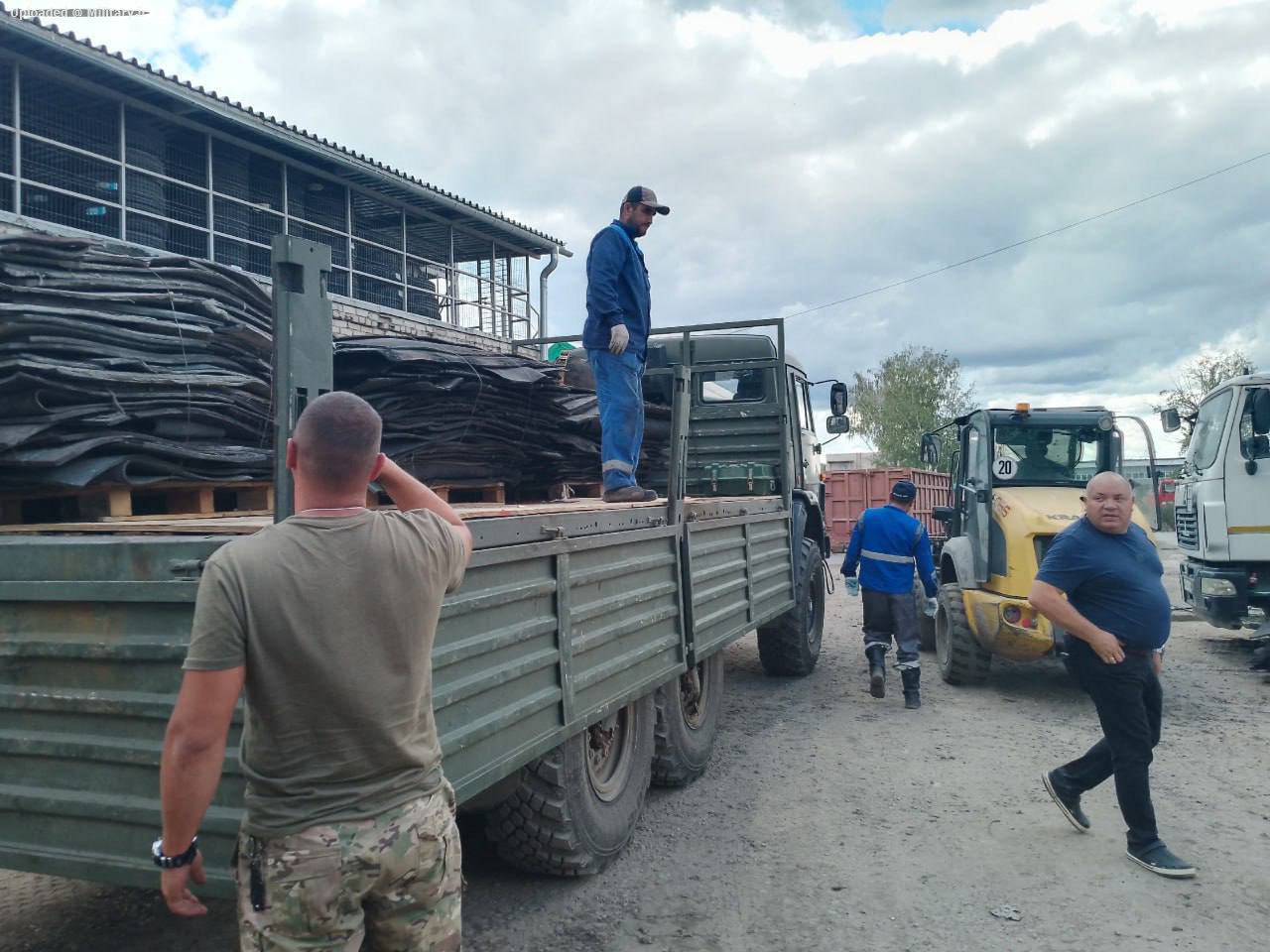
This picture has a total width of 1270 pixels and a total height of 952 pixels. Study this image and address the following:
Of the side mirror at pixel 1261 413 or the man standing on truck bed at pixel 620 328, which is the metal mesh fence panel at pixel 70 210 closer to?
the man standing on truck bed at pixel 620 328

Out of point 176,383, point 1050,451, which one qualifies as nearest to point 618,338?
point 176,383

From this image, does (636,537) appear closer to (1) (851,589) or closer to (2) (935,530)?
(1) (851,589)

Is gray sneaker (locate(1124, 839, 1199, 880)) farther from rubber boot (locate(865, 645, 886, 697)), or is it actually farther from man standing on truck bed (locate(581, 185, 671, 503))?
rubber boot (locate(865, 645, 886, 697))

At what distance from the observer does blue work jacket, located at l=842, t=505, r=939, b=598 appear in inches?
298

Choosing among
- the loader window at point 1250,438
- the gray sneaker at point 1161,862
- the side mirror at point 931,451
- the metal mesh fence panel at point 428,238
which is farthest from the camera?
the metal mesh fence panel at point 428,238

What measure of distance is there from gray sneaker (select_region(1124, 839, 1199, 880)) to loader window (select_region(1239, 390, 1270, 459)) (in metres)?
5.00

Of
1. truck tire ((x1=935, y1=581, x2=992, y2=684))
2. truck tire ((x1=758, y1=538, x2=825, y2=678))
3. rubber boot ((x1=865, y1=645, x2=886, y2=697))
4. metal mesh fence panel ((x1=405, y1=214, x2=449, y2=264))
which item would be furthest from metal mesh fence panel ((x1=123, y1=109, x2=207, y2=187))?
truck tire ((x1=935, y1=581, x2=992, y2=684))

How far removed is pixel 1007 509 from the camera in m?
7.60

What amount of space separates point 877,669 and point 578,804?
13.7 ft

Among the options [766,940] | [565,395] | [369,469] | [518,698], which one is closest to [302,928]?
[369,469]

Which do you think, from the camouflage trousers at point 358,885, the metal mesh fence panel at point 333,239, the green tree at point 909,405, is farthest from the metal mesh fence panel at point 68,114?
the green tree at point 909,405

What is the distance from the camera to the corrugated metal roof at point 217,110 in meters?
9.47

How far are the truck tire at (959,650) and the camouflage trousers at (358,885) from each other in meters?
6.40

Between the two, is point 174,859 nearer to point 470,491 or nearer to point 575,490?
point 470,491
